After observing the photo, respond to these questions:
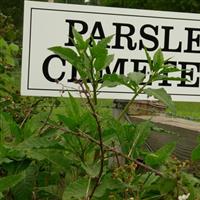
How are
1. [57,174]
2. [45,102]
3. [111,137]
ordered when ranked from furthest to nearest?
[45,102]
[57,174]
[111,137]

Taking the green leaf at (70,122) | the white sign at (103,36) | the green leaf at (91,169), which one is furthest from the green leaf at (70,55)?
the white sign at (103,36)

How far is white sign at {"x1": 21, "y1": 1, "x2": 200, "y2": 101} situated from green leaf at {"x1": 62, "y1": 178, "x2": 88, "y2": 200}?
1.47 metres

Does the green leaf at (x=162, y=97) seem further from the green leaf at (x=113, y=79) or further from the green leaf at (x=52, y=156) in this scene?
the green leaf at (x=52, y=156)

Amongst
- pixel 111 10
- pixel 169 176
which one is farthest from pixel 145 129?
pixel 111 10

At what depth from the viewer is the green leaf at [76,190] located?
1386mm

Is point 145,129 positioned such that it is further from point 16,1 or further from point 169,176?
point 16,1

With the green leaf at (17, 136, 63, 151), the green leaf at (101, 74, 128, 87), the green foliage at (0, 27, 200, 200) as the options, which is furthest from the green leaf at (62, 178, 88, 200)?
the green leaf at (101, 74, 128, 87)

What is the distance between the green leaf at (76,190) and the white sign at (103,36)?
147 cm

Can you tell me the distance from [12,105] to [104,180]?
43.2 inches

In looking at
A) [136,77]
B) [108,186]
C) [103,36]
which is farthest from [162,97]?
[103,36]

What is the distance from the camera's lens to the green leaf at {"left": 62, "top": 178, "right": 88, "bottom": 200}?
1.39 m

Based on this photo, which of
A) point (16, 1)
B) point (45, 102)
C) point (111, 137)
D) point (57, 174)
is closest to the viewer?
point (111, 137)

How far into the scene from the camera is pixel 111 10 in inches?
118

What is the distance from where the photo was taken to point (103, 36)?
115 inches
